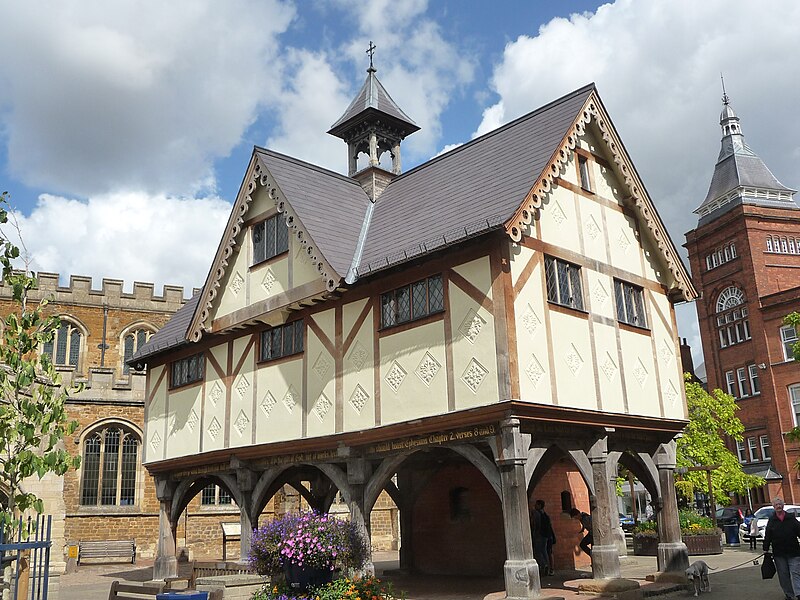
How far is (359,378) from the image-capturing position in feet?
52.5

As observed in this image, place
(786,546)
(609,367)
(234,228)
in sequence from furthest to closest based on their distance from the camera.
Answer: (234,228)
(609,367)
(786,546)

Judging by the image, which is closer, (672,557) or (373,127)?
(672,557)

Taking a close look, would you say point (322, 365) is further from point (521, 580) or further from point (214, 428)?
point (521, 580)

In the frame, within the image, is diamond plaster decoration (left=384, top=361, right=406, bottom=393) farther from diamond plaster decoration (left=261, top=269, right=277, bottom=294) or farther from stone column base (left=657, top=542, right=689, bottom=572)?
stone column base (left=657, top=542, right=689, bottom=572)

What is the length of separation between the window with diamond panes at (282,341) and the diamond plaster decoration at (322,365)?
2.29ft

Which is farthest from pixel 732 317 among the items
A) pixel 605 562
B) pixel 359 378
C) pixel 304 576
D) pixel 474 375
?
pixel 304 576

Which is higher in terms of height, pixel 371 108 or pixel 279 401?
pixel 371 108

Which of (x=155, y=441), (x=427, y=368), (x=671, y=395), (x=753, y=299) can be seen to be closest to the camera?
(x=427, y=368)

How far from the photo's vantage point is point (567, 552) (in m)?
19.5

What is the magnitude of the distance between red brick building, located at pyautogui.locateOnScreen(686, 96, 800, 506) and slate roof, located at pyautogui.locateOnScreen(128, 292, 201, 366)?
34.1 metres

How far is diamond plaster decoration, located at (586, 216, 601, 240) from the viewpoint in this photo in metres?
16.4

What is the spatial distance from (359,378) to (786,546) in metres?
8.25

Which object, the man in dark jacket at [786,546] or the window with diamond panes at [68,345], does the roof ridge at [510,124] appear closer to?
the man in dark jacket at [786,546]

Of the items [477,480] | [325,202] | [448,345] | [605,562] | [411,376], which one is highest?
[325,202]
